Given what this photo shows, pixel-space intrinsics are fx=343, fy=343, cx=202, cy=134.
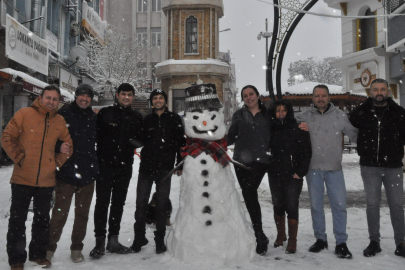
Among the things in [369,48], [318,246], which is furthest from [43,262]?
[369,48]

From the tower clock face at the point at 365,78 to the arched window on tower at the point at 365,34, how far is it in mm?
1290

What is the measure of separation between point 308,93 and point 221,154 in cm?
1071

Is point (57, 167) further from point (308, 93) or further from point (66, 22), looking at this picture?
point (66, 22)

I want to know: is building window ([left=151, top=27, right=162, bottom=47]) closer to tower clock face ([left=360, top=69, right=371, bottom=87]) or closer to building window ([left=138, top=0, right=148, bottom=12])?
building window ([left=138, top=0, right=148, bottom=12])

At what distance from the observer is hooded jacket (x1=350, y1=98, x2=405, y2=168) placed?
13.3ft

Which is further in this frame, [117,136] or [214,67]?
[214,67]

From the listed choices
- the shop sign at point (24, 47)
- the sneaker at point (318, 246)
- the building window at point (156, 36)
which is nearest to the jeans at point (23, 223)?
the sneaker at point (318, 246)

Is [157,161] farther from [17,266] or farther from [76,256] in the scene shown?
[17,266]

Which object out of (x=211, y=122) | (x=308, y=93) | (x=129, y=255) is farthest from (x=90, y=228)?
(x=308, y=93)

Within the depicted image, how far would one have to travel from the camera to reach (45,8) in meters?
16.9

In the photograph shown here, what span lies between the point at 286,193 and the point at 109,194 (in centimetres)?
216

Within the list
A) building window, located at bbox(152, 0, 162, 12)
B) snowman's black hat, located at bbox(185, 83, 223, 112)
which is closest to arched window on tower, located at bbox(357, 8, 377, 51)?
snowman's black hat, located at bbox(185, 83, 223, 112)

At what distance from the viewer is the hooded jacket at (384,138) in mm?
4051

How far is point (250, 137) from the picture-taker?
4223 mm
